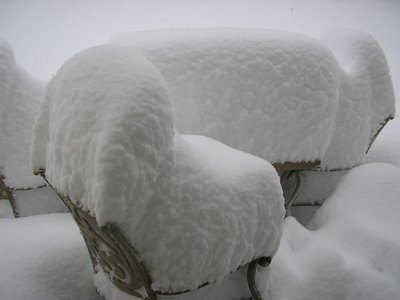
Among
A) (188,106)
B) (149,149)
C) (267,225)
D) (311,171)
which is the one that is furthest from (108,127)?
(311,171)

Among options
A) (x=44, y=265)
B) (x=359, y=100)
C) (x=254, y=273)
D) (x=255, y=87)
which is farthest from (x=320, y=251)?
(x=44, y=265)

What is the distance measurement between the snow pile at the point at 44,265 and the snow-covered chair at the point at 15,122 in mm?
335

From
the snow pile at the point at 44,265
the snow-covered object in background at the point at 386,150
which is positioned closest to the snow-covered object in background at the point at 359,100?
the snow-covered object in background at the point at 386,150

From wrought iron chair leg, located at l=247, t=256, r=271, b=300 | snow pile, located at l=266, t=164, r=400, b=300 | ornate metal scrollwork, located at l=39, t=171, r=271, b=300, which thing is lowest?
snow pile, located at l=266, t=164, r=400, b=300

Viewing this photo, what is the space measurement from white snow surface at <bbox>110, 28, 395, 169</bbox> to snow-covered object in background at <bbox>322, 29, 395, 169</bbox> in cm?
11

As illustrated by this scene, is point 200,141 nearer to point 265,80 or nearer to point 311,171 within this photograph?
point 265,80

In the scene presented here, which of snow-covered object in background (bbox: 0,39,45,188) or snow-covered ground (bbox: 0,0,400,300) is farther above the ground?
snow-covered object in background (bbox: 0,39,45,188)

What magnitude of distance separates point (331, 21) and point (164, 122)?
730 cm

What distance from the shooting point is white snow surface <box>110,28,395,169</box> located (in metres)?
2.01

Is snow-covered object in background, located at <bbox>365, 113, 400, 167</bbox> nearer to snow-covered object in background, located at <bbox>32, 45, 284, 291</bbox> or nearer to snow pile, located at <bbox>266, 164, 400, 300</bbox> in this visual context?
snow pile, located at <bbox>266, 164, 400, 300</bbox>

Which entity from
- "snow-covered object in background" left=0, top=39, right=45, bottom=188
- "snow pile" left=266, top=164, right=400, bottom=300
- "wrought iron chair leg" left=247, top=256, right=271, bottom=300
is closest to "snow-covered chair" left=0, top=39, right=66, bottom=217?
"snow-covered object in background" left=0, top=39, right=45, bottom=188

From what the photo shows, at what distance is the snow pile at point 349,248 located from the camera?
165cm

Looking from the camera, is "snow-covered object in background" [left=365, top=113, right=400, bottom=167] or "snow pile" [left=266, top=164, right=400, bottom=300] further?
"snow-covered object in background" [left=365, top=113, right=400, bottom=167]

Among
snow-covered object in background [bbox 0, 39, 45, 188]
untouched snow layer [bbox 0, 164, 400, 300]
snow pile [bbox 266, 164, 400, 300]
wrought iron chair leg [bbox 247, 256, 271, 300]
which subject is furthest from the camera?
snow-covered object in background [bbox 0, 39, 45, 188]
